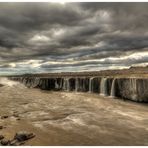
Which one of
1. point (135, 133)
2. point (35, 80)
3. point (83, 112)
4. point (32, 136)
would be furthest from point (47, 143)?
point (35, 80)

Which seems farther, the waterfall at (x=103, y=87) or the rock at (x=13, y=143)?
the waterfall at (x=103, y=87)

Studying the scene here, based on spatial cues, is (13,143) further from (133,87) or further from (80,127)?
(133,87)

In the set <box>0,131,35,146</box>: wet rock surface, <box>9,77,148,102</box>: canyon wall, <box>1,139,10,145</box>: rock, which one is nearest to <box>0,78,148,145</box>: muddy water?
<box>0,131,35,146</box>: wet rock surface

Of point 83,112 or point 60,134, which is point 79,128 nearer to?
point 60,134

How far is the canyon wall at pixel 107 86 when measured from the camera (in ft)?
106

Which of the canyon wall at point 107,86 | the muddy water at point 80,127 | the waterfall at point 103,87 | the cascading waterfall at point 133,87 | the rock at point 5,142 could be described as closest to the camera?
the rock at point 5,142

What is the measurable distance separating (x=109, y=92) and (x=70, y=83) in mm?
14569

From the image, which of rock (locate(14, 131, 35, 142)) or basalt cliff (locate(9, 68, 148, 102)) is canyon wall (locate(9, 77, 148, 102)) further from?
rock (locate(14, 131, 35, 142))

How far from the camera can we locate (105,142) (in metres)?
14.2

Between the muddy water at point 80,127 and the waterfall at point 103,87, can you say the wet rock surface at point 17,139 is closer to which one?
the muddy water at point 80,127

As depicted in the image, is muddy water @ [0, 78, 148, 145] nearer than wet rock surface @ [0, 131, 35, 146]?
No

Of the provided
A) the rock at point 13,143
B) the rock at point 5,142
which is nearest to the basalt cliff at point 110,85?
the rock at point 13,143

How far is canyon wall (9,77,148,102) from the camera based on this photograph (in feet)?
106

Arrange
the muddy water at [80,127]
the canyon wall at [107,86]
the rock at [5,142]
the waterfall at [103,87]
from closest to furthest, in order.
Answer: the rock at [5,142] → the muddy water at [80,127] → the canyon wall at [107,86] → the waterfall at [103,87]
